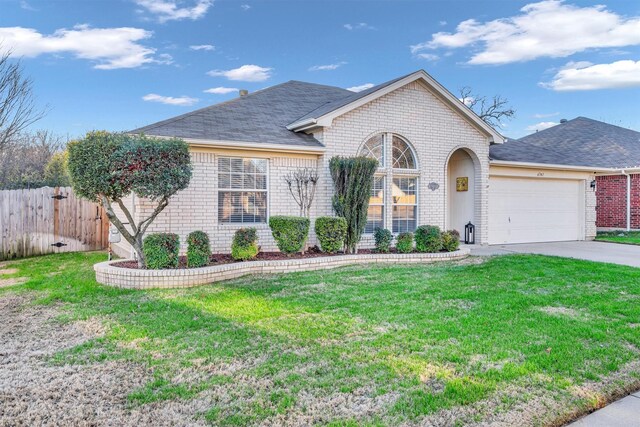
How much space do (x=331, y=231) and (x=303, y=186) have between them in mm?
1657

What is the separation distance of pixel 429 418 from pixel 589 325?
330cm

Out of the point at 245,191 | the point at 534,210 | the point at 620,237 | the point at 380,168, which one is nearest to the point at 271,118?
the point at 245,191

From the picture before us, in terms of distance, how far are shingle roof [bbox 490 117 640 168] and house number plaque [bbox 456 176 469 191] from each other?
163 cm

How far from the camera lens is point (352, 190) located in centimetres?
1027

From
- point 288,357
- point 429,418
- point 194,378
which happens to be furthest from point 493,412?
point 194,378

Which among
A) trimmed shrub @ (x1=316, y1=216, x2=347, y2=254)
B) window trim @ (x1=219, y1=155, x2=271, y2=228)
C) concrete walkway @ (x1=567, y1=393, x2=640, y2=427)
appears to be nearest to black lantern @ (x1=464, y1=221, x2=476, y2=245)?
trimmed shrub @ (x1=316, y1=216, x2=347, y2=254)

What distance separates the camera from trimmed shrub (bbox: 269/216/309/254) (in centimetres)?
939

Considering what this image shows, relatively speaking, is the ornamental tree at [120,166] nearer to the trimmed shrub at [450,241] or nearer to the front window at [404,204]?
the front window at [404,204]

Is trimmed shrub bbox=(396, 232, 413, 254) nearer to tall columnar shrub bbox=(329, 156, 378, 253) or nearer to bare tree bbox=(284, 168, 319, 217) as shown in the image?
tall columnar shrub bbox=(329, 156, 378, 253)

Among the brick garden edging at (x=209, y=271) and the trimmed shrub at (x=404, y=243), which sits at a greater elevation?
the trimmed shrub at (x=404, y=243)

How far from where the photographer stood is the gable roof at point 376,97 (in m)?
10.9

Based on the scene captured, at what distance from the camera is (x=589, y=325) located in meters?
5.16

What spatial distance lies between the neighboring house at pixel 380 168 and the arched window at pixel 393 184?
3 centimetres

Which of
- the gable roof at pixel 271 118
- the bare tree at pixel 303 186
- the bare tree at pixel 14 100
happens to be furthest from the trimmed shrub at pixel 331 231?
the bare tree at pixel 14 100
